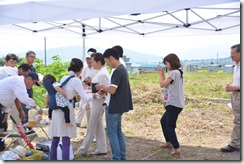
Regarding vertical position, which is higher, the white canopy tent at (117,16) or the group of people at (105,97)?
the white canopy tent at (117,16)

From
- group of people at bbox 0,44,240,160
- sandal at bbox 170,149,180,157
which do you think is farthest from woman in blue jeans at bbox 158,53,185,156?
sandal at bbox 170,149,180,157

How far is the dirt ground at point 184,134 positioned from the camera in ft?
12.0

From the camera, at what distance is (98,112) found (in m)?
3.41

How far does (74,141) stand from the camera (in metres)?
4.41

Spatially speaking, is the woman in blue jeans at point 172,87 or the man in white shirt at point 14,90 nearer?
the man in white shirt at point 14,90

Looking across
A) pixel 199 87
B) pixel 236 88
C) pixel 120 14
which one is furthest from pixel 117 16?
pixel 199 87

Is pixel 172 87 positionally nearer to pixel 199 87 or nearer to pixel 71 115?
pixel 71 115

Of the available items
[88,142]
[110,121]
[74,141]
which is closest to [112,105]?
[110,121]

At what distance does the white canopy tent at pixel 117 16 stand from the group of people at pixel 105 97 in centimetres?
64

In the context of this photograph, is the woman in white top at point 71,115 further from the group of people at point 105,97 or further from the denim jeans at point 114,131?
the denim jeans at point 114,131

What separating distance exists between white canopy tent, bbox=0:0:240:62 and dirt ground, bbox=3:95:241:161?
1.74 meters

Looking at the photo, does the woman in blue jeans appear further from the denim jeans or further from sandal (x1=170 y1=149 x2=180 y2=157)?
the denim jeans

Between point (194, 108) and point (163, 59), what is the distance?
407cm

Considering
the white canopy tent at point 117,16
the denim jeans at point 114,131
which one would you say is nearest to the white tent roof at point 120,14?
the white canopy tent at point 117,16
